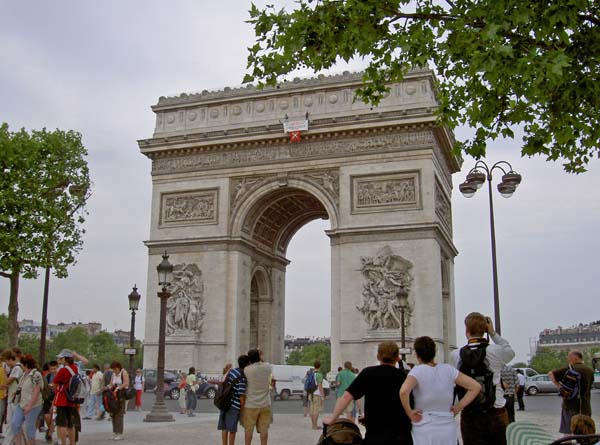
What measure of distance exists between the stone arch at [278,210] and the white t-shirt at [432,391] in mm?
24447

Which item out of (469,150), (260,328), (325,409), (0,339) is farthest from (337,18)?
(0,339)

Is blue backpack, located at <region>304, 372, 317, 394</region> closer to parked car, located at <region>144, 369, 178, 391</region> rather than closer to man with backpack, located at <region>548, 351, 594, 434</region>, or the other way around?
man with backpack, located at <region>548, 351, 594, 434</region>

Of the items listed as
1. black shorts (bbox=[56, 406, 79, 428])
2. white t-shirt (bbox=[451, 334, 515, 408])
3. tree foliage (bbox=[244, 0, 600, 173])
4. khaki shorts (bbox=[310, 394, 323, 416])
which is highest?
tree foliage (bbox=[244, 0, 600, 173])

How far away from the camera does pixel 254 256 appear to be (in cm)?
3309

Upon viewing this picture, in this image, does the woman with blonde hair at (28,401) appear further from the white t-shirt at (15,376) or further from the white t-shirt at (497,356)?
the white t-shirt at (497,356)

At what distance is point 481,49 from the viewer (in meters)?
8.55

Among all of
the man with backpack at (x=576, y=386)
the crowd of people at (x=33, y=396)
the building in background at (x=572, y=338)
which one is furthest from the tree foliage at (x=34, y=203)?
the building in background at (x=572, y=338)

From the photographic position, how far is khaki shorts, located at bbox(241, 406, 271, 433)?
33.7ft

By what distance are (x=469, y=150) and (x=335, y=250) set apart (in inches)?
763

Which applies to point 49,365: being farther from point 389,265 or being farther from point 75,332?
point 75,332

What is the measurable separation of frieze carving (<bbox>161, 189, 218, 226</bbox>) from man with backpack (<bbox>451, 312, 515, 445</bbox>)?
2596cm

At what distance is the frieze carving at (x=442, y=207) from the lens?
30.0 metres

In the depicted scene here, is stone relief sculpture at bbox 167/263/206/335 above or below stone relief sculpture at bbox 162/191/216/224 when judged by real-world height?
below

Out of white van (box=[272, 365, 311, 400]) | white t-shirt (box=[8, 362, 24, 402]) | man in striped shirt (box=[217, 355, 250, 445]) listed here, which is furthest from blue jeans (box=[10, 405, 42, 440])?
white van (box=[272, 365, 311, 400])
